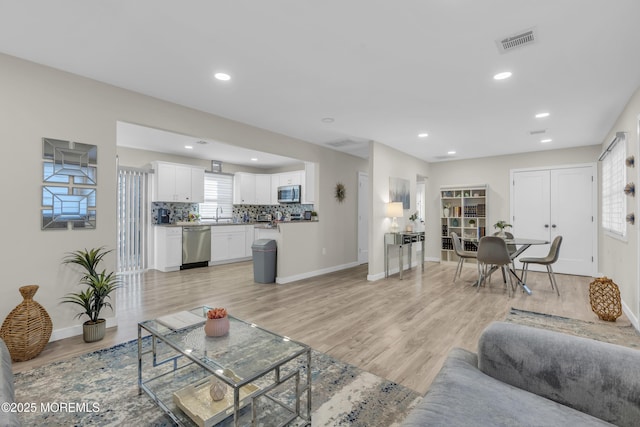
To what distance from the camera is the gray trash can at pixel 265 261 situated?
201 inches

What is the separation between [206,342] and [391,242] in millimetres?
4367

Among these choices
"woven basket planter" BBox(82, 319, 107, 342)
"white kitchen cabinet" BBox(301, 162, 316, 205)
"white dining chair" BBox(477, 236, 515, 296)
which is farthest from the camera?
"white kitchen cabinet" BBox(301, 162, 316, 205)

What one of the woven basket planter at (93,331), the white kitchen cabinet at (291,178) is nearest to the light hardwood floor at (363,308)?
the woven basket planter at (93,331)

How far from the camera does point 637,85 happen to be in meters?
3.08

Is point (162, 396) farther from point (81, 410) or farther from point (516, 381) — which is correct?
point (516, 381)

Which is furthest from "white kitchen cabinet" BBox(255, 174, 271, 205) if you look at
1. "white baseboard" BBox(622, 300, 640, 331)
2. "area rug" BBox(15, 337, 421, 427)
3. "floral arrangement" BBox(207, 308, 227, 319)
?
"white baseboard" BBox(622, 300, 640, 331)

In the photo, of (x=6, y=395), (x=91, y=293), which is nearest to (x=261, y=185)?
(x=91, y=293)

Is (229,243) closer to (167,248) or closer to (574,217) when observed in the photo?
(167,248)

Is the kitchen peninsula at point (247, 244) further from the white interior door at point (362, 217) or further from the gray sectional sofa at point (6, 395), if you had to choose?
the gray sectional sofa at point (6, 395)

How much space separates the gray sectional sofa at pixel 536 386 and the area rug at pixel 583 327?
226 cm

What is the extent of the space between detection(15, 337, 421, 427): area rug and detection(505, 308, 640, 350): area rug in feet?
7.27

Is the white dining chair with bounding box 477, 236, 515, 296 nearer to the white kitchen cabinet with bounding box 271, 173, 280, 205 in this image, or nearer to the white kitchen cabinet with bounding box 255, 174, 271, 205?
the white kitchen cabinet with bounding box 271, 173, 280, 205

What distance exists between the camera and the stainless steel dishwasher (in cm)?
639

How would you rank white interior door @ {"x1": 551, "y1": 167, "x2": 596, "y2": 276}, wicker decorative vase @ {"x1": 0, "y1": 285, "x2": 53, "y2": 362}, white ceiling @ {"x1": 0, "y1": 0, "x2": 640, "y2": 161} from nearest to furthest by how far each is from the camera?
white ceiling @ {"x1": 0, "y1": 0, "x2": 640, "y2": 161}, wicker decorative vase @ {"x1": 0, "y1": 285, "x2": 53, "y2": 362}, white interior door @ {"x1": 551, "y1": 167, "x2": 596, "y2": 276}
